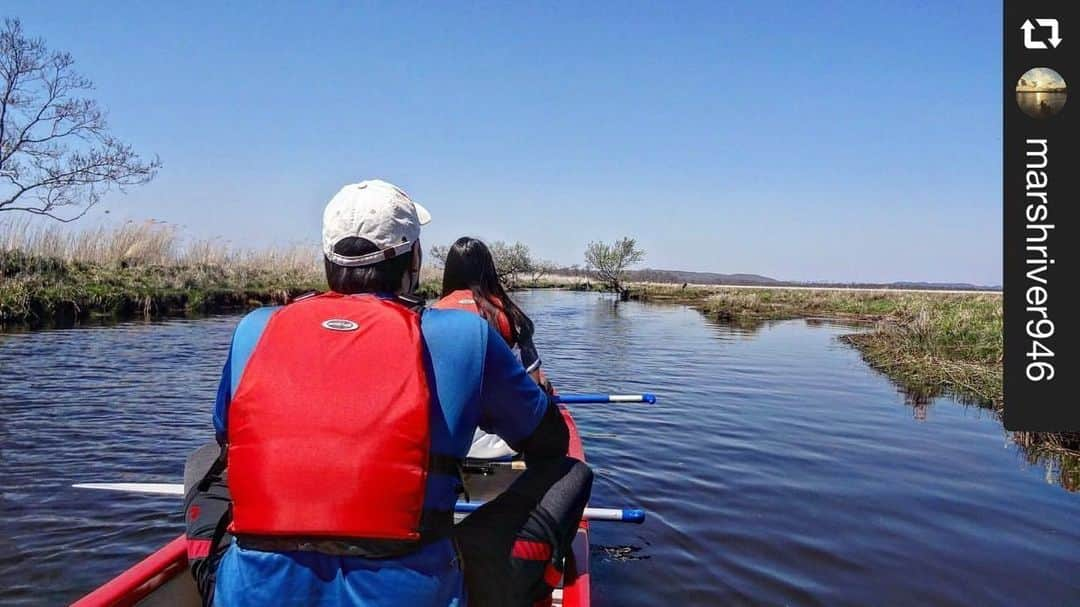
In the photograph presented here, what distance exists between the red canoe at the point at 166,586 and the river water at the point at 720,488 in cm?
125

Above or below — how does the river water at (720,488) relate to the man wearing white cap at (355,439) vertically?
below

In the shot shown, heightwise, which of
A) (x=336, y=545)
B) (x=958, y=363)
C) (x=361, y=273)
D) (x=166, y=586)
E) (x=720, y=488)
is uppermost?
(x=361, y=273)

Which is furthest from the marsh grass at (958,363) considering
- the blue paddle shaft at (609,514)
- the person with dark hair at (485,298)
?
the person with dark hair at (485,298)

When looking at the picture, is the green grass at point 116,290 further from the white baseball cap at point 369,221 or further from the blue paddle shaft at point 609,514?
the white baseball cap at point 369,221

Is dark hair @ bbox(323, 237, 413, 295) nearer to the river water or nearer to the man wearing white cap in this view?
the man wearing white cap

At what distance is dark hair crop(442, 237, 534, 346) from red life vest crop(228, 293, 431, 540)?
9.17 ft

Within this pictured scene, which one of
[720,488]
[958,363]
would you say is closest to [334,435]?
[720,488]

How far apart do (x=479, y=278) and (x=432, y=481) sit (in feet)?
9.66

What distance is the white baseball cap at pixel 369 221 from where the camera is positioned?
205 centimetres

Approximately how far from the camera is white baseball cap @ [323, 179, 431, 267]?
2.05 meters

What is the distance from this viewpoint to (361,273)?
2.08m

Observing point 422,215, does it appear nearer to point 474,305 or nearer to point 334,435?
point 334,435

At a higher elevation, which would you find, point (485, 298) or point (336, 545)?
point (485, 298)

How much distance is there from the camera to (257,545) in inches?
71.4
